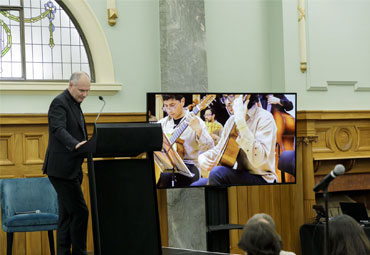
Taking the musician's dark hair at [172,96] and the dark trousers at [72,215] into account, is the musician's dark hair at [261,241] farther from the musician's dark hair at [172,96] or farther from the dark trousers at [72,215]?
the musician's dark hair at [172,96]

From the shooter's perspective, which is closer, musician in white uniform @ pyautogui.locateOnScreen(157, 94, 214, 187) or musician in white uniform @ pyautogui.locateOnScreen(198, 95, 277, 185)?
musician in white uniform @ pyautogui.locateOnScreen(157, 94, 214, 187)

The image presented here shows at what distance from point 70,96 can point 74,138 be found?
0.37 meters

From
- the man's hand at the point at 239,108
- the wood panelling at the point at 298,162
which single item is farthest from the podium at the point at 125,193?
the wood panelling at the point at 298,162

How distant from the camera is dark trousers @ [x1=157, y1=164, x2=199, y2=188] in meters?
5.73

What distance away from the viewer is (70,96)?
4.78 m

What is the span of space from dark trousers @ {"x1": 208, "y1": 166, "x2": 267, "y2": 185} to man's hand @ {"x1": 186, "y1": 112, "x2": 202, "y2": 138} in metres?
0.38

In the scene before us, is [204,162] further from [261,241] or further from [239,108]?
[261,241]

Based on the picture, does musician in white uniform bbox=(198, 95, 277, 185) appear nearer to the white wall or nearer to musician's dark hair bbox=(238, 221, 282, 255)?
the white wall

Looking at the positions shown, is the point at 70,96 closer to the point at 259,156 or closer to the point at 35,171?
the point at 35,171

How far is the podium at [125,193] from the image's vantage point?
13.5 feet

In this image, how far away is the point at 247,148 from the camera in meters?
5.96

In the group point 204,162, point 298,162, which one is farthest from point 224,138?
point 298,162

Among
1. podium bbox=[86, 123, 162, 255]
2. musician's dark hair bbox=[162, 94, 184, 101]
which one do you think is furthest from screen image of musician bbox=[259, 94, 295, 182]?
podium bbox=[86, 123, 162, 255]

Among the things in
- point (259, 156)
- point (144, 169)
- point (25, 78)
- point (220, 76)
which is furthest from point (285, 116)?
point (25, 78)
